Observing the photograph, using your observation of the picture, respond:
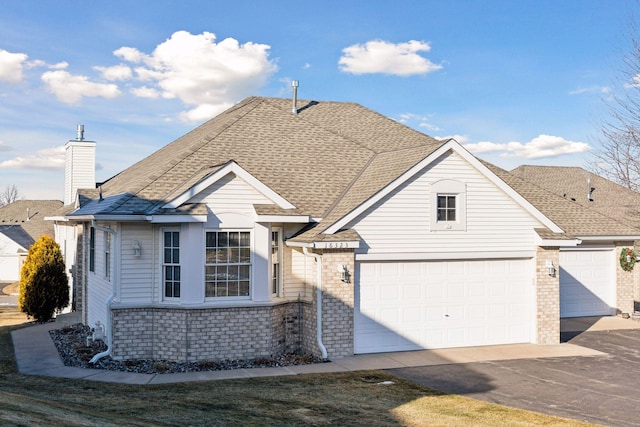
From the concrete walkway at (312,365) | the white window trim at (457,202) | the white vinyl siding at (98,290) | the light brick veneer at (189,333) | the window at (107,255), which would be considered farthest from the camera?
the white vinyl siding at (98,290)

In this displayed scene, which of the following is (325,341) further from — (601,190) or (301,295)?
(601,190)

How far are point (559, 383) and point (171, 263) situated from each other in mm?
9093

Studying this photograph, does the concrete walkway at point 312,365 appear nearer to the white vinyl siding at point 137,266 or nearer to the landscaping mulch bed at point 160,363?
the landscaping mulch bed at point 160,363

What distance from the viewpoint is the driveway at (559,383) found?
1123cm

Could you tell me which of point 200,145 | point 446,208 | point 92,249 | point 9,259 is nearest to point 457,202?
point 446,208

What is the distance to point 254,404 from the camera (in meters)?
11.2

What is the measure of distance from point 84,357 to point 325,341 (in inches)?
235

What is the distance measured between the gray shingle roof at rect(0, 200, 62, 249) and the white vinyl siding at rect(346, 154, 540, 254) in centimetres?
4152

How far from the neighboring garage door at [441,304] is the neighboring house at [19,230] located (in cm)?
3606

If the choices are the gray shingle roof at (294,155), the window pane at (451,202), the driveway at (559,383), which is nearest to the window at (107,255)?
the gray shingle roof at (294,155)

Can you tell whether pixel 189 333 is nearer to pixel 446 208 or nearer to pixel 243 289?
pixel 243 289

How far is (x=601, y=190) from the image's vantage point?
116ft

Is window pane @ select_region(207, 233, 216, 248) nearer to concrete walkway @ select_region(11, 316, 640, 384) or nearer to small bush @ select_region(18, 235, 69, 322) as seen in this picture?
concrete walkway @ select_region(11, 316, 640, 384)

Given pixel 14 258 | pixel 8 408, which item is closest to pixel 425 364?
pixel 8 408
